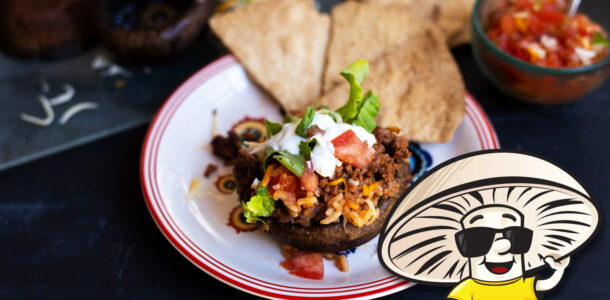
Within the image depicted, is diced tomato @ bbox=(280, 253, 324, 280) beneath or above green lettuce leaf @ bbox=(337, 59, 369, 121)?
beneath

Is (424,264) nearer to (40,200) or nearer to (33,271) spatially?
(33,271)

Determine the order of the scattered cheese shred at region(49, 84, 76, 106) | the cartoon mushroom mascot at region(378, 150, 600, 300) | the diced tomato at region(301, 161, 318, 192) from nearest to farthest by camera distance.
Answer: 1. the cartoon mushroom mascot at region(378, 150, 600, 300)
2. the diced tomato at region(301, 161, 318, 192)
3. the scattered cheese shred at region(49, 84, 76, 106)

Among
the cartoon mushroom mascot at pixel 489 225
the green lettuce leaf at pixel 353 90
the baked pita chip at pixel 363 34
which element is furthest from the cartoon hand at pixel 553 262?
the baked pita chip at pixel 363 34

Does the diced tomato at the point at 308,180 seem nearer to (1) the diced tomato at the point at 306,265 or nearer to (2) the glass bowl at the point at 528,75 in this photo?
(1) the diced tomato at the point at 306,265

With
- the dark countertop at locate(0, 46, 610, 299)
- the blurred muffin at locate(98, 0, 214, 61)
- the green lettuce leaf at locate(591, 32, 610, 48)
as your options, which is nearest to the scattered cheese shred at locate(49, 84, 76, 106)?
the blurred muffin at locate(98, 0, 214, 61)

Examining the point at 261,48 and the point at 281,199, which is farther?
the point at 261,48

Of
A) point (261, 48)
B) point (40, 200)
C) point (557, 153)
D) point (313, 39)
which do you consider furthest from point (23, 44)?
point (557, 153)

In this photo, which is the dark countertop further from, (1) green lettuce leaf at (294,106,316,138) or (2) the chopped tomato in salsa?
(1) green lettuce leaf at (294,106,316,138)
